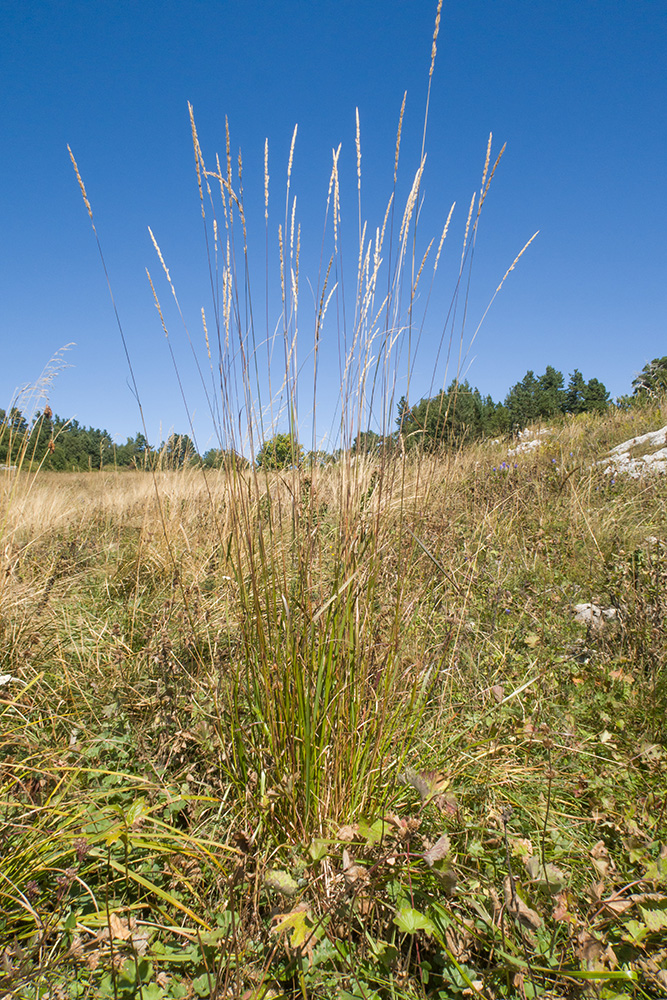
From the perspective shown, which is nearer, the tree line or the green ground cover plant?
the green ground cover plant

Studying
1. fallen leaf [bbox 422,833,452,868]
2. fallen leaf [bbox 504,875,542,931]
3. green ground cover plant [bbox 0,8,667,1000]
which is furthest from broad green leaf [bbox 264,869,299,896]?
fallen leaf [bbox 504,875,542,931]

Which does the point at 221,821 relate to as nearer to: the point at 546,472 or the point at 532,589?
the point at 532,589

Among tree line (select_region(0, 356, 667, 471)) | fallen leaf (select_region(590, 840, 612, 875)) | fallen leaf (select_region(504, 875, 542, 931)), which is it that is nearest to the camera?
fallen leaf (select_region(504, 875, 542, 931))

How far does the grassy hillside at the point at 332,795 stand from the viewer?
0.87m

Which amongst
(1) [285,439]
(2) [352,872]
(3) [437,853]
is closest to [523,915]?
(3) [437,853]

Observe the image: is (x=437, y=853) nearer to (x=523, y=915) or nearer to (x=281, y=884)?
(x=523, y=915)

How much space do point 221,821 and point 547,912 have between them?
0.81 m

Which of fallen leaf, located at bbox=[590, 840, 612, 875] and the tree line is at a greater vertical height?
the tree line

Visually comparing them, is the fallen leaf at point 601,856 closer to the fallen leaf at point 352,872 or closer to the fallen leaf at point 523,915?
the fallen leaf at point 523,915

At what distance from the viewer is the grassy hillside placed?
2.85ft

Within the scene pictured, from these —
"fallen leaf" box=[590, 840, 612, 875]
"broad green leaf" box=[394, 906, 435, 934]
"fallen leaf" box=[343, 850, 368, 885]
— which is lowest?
"fallen leaf" box=[590, 840, 612, 875]

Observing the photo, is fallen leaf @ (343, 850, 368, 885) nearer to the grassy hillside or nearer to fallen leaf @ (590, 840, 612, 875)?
the grassy hillside

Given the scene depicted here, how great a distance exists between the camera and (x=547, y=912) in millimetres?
945

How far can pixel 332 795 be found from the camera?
1077 mm
